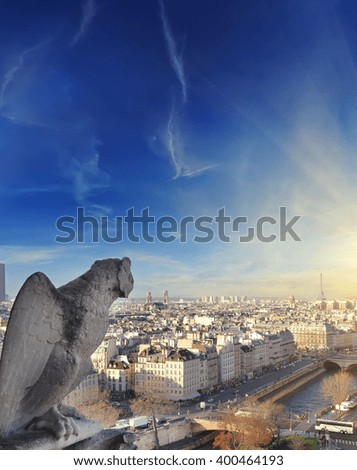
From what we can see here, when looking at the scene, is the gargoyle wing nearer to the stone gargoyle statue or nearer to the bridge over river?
the stone gargoyle statue

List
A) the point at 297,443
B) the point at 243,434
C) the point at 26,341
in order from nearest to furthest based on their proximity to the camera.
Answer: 1. the point at 26,341
2. the point at 297,443
3. the point at 243,434

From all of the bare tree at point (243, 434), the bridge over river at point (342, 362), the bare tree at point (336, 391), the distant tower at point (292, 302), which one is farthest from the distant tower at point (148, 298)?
the bare tree at point (243, 434)

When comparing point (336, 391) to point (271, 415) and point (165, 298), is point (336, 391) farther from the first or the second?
point (165, 298)

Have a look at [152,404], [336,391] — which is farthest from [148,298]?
[152,404]
